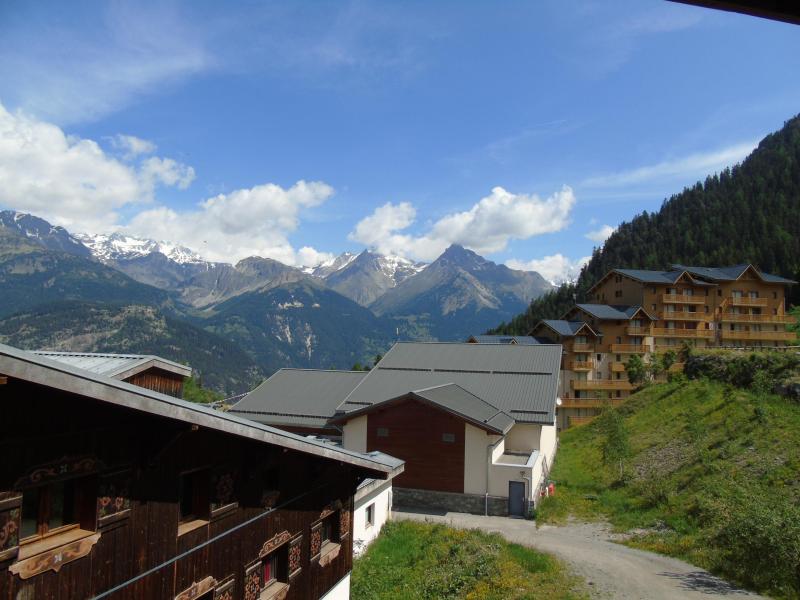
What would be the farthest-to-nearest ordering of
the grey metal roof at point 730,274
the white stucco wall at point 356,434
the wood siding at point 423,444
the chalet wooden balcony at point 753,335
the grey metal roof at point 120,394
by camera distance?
the grey metal roof at point 730,274 < the chalet wooden balcony at point 753,335 < the white stucco wall at point 356,434 < the wood siding at point 423,444 < the grey metal roof at point 120,394

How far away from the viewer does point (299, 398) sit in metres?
43.1

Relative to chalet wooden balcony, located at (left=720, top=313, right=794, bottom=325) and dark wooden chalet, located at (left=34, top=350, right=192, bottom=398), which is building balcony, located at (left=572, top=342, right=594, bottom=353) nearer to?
chalet wooden balcony, located at (left=720, top=313, right=794, bottom=325)

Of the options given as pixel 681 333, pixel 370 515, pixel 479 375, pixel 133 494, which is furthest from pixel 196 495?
pixel 681 333

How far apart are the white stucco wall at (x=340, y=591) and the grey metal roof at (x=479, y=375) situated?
18.7 meters

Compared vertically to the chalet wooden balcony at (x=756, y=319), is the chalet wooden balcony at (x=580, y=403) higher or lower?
lower

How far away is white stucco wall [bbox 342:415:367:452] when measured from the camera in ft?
109

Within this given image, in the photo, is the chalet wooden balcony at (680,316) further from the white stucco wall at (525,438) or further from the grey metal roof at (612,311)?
the white stucco wall at (525,438)

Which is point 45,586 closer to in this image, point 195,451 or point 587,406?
point 195,451

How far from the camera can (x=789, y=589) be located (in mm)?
16625

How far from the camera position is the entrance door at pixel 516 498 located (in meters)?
29.3

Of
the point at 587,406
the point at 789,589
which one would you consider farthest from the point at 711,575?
the point at 587,406

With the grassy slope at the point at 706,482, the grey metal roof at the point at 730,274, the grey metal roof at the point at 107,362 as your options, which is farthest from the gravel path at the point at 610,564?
the grey metal roof at the point at 730,274

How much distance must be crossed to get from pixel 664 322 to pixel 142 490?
77.9m

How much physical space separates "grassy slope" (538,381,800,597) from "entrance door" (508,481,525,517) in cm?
118
